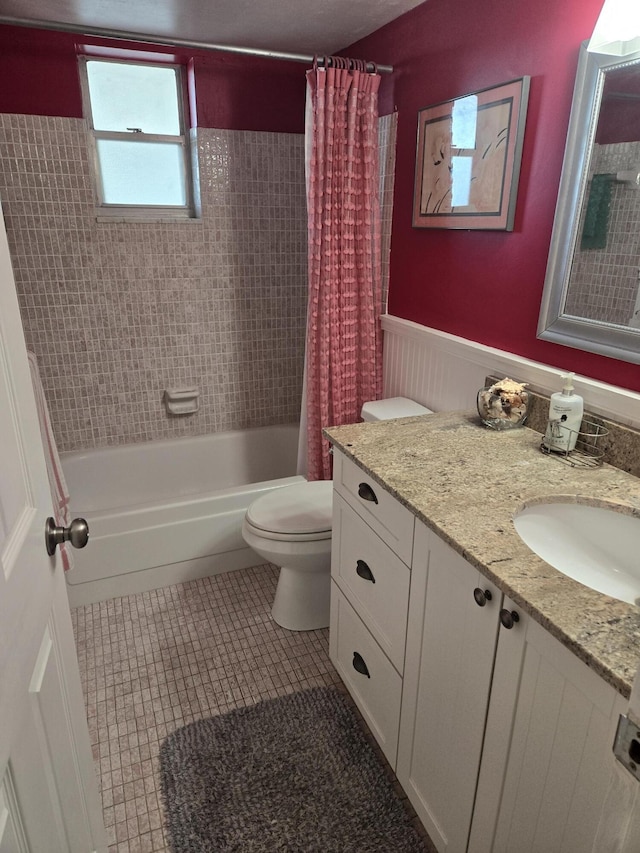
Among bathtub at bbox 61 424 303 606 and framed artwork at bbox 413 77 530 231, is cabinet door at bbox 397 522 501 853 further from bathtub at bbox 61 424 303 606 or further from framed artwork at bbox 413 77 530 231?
bathtub at bbox 61 424 303 606

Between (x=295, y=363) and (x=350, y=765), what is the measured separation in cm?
213

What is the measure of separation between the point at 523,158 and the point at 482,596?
1.31 meters

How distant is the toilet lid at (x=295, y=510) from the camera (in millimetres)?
2043

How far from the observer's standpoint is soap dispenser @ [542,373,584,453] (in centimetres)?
147

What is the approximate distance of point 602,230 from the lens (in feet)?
4.79

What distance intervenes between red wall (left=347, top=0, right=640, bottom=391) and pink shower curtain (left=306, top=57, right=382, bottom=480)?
13cm

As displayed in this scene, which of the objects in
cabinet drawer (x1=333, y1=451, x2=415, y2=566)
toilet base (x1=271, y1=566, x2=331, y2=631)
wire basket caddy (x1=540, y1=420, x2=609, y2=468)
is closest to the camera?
cabinet drawer (x1=333, y1=451, x2=415, y2=566)

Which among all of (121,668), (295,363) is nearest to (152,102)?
(295,363)

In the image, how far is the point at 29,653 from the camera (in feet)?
2.74

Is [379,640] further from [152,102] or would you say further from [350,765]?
[152,102]

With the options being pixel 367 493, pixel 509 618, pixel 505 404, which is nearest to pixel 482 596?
pixel 509 618

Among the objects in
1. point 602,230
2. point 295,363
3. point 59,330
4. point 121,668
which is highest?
point 602,230

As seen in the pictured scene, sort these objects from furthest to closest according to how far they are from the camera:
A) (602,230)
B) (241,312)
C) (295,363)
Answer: (295,363)
(241,312)
(602,230)

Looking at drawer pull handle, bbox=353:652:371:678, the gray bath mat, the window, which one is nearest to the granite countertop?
drawer pull handle, bbox=353:652:371:678
